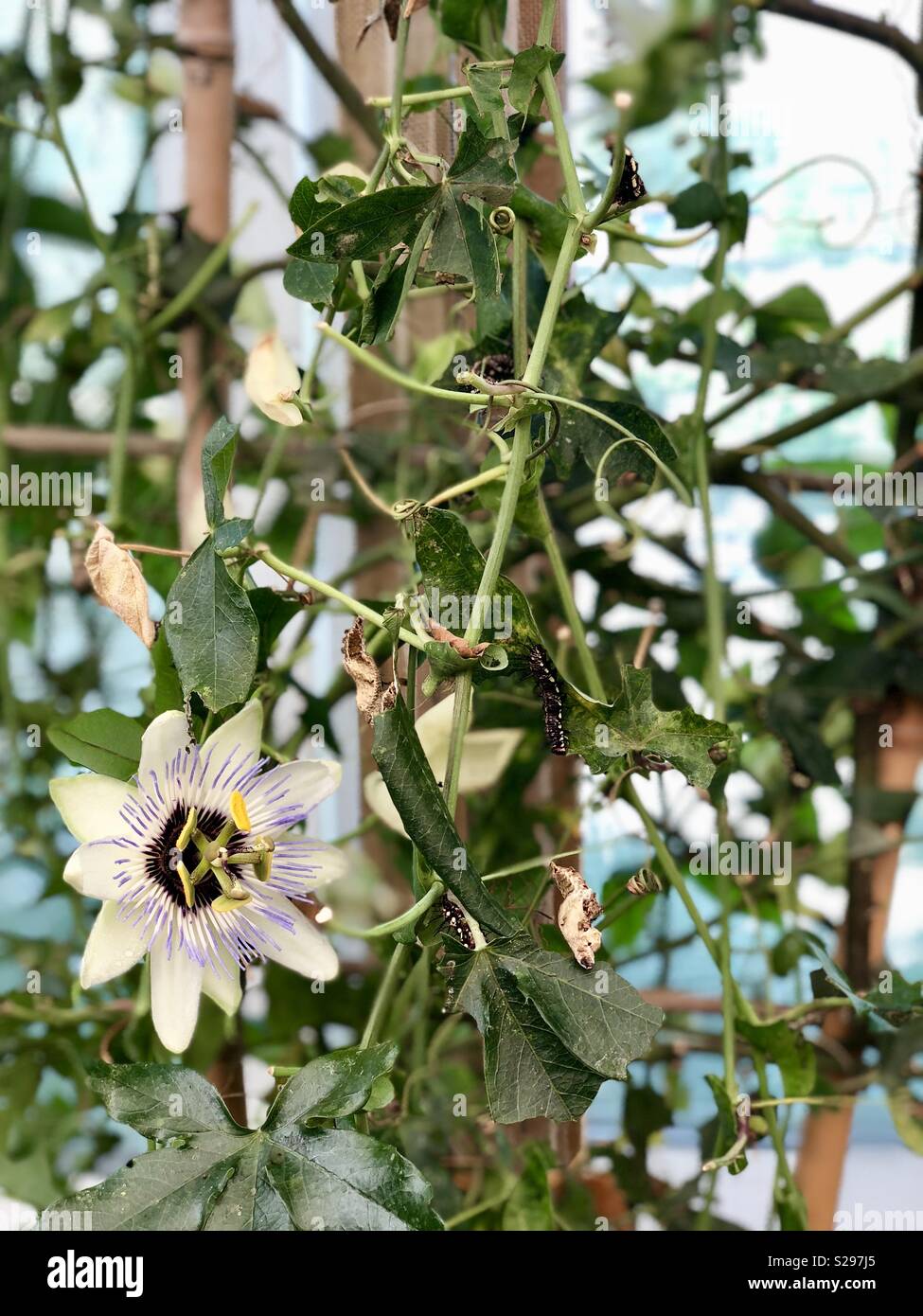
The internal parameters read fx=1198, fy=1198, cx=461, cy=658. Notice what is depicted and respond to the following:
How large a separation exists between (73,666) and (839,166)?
632 mm

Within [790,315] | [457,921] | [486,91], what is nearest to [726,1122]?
[457,921]

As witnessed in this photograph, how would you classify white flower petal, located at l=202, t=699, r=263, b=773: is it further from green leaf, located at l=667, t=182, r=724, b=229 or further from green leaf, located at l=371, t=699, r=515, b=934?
green leaf, located at l=667, t=182, r=724, b=229

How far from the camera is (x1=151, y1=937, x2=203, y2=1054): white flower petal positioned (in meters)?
0.40

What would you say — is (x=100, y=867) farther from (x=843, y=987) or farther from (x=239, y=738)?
(x=843, y=987)

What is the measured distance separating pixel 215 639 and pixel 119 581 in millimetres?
50

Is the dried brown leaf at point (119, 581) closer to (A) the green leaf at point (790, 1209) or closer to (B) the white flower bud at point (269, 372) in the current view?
(B) the white flower bud at point (269, 372)

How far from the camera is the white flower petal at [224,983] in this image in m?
0.41

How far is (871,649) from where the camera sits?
2.36 feet

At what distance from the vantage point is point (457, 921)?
37cm

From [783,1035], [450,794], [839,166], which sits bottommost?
[783,1035]

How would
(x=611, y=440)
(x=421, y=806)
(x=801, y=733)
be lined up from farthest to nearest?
(x=801, y=733) → (x=611, y=440) → (x=421, y=806)

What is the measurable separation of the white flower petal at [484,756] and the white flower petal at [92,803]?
0.21 metres
